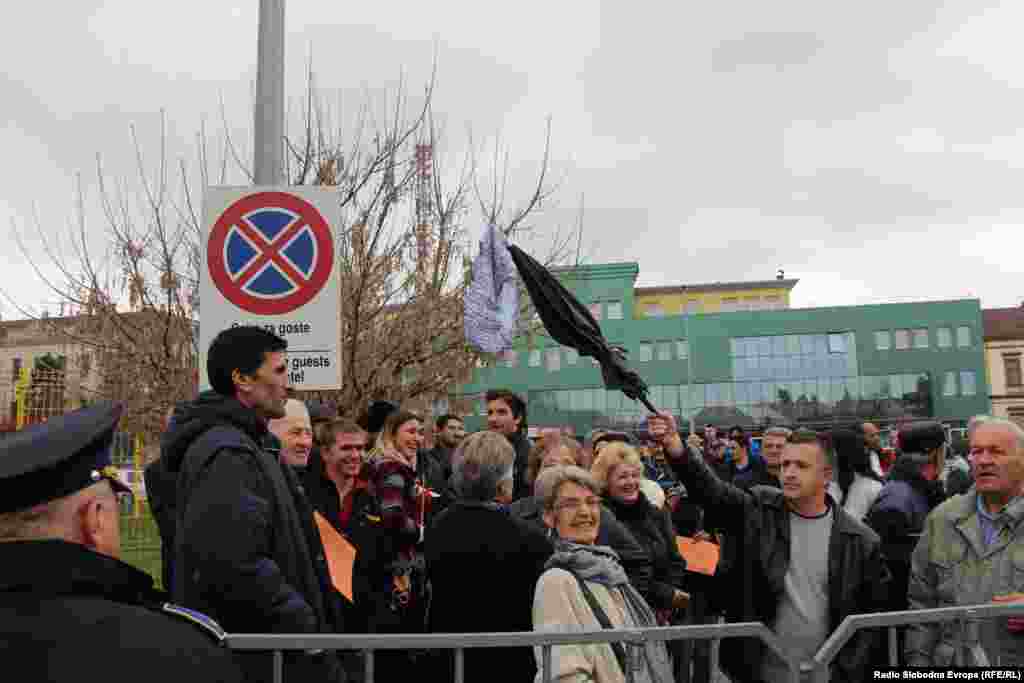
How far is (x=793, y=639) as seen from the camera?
4199 millimetres

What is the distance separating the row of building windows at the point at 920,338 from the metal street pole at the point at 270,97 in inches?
2836

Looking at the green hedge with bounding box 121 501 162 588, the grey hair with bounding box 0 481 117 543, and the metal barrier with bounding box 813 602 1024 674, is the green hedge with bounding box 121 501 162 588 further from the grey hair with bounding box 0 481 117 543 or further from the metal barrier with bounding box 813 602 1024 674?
the grey hair with bounding box 0 481 117 543

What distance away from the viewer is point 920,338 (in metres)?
71.9

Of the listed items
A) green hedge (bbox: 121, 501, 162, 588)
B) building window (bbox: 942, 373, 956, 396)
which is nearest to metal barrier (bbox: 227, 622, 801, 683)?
green hedge (bbox: 121, 501, 162, 588)

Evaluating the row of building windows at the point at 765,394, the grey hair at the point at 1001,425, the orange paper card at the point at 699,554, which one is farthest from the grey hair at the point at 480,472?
the row of building windows at the point at 765,394

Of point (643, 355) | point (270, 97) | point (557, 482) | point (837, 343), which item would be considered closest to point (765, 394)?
point (837, 343)

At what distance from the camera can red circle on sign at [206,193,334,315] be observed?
5.44 m

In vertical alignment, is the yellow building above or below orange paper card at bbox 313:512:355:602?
above

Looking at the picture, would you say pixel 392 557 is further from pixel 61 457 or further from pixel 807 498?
pixel 61 457

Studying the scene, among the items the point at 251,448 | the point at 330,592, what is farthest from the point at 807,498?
the point at 251,448

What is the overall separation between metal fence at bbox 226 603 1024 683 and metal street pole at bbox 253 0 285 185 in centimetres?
368

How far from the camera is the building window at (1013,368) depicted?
8575cm

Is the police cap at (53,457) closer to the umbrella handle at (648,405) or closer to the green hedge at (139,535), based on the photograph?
the umbrella handle at (648,405)

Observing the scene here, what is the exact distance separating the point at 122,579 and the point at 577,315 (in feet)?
13.5
